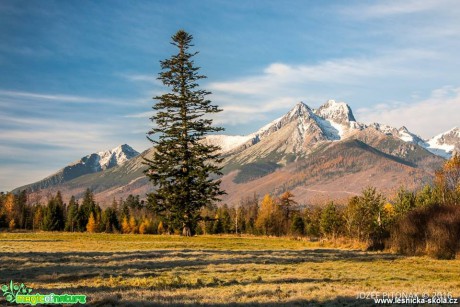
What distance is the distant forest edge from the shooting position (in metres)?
32.3

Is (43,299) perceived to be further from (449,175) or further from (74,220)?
(74,220)

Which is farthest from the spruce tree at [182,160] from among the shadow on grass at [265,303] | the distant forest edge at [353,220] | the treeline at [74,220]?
the treeline at [74,220]

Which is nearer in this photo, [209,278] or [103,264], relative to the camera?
[209,278]

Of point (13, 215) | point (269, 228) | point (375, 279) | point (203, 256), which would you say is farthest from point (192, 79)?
point (13, 215)

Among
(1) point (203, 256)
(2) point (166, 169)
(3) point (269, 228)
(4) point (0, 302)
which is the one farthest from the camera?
(3) point (269, 228)

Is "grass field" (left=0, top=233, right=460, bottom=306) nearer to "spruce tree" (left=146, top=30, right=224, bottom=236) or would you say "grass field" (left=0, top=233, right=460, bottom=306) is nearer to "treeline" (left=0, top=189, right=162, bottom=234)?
"spruce tree" (left=146, top=30, right=224, bottom=236)

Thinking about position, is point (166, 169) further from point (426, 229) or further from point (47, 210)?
point (47, 210)

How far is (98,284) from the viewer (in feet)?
49.2

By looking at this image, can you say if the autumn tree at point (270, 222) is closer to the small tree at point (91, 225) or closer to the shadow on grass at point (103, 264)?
the small tree at point (91, 225)

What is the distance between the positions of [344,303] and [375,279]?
6977mm

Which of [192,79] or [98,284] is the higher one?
[192,79]

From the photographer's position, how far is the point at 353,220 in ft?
163

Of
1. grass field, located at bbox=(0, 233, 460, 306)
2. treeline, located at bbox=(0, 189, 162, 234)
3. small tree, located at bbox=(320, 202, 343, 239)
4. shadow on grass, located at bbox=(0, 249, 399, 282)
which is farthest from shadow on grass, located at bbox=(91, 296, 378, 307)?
treeline, located at bbox=(0, 189, 162, 234)


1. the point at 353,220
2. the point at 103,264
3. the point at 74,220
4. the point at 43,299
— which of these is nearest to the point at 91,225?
the point at 74,220
